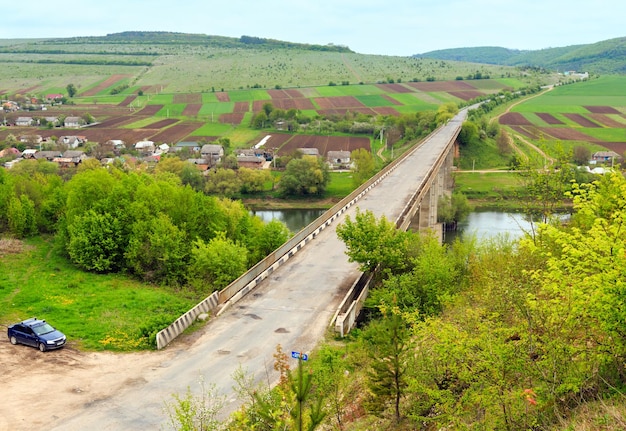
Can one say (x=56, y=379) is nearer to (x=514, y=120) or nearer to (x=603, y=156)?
(x=603, y=156)

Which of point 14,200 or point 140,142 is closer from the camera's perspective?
point 14,200

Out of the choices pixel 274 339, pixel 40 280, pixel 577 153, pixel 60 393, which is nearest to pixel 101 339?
pixel 60 393

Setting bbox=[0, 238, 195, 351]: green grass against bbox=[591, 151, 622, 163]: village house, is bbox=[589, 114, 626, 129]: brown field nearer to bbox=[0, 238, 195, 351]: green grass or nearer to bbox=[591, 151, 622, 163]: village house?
bbox=[591, 151, 622, 163]: village house

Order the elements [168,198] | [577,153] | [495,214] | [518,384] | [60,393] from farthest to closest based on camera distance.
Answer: [577,153], [495,214], [168,198], [60,393], [518,384]

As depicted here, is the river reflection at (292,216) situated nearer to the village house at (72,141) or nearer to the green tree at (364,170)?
the green tree at (364,170)

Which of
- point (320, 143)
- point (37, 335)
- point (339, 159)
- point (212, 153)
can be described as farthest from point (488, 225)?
point (37, 335)

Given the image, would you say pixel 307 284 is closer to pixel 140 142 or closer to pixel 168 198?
pixel 168 198
